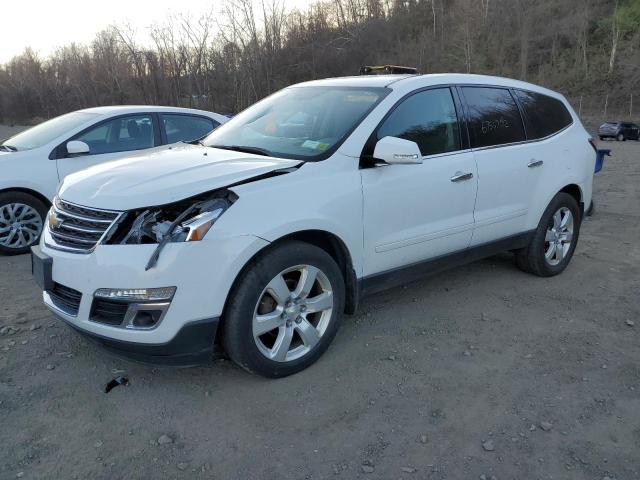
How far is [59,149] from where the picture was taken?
5988 mm

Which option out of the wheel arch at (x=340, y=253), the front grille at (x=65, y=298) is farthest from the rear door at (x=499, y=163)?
the front grille at (x=65, y=298)

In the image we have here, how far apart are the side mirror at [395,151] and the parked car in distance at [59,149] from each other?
3.96 meters

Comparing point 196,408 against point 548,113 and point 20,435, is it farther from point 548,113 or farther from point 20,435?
point 548,113

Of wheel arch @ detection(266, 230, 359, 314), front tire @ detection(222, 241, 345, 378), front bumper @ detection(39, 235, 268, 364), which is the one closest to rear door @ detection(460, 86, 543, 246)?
wheel arch @ detection(266, 230, 359, 314)

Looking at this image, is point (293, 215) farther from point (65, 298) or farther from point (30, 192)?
point (30, 192)

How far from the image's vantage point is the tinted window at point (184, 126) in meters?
6.69

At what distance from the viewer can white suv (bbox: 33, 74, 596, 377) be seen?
2.80 meters

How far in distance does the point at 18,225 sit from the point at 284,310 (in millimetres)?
4096

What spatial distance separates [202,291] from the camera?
9.14 feet

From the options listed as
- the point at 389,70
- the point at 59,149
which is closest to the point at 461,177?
the point at 389,70

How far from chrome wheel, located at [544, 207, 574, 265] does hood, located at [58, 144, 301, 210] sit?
2903mm

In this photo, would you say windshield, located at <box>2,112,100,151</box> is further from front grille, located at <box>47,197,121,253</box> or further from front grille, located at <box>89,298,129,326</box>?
front grille, located at <box>89,298,129,326</box>

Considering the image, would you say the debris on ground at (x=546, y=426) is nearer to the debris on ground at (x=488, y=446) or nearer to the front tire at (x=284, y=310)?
the debris on ground at (x=488, y=446)

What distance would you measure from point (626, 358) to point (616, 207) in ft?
18.1
